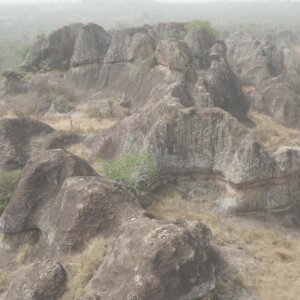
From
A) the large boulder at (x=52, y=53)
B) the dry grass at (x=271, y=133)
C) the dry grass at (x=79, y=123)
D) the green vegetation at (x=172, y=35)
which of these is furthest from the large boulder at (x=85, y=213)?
the green vegetation at (x=172, y=35)

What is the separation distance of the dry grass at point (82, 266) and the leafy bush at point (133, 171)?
5.23 m

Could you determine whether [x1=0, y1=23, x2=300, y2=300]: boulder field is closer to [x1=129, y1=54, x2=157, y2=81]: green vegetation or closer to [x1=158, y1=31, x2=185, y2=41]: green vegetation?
[x1=129, y1=54, x2=157, y2=81]: green vegetation

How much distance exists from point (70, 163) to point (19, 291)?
17.7 feet

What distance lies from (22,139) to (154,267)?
15762mm

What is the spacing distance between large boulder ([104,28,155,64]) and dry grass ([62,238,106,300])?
25.0 meters

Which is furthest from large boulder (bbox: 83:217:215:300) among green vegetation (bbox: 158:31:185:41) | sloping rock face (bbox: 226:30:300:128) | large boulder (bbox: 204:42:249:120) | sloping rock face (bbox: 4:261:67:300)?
green vegetation (bbox: 158:31:185:41)

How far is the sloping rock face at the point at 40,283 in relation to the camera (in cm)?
1097

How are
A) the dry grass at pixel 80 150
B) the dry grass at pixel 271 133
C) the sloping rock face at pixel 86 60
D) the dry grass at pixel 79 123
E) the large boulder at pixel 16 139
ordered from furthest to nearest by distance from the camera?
1. the sloping rock face at pixel 86 60
2. the dry grass at pixel 79 123
3. the dry grass at pixel 271 133
4. the dry grass at pixel 80 150
5. the large boulder at pixel 16 139

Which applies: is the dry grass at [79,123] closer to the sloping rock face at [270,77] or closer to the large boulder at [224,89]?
the large boulder at [224,89]

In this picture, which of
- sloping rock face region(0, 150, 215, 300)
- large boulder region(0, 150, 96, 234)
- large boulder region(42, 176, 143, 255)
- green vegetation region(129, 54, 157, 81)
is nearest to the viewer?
sloping rock face region(0, 150, 215, 300)

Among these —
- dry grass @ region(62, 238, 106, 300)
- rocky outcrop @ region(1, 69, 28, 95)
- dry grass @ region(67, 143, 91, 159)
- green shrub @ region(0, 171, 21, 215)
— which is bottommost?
rocky outcrop @ region(1, 69, 28, 95)

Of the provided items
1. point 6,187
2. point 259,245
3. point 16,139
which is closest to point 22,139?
point 16,139

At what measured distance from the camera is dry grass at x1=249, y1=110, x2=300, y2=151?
23.7 m

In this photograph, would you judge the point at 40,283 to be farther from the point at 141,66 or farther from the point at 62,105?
the point at 141,66
